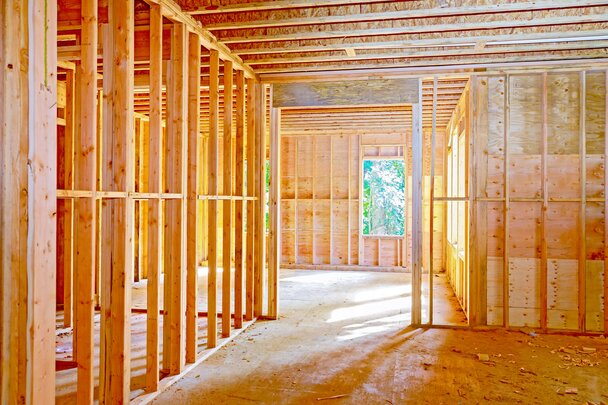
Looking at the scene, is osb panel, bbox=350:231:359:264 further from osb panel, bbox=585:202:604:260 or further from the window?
osb panel, bbox=585:202:604:260

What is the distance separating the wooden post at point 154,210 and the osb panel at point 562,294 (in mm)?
4546

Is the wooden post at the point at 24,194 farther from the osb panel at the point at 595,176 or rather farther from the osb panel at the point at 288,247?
the osb panel at the point at 288,247

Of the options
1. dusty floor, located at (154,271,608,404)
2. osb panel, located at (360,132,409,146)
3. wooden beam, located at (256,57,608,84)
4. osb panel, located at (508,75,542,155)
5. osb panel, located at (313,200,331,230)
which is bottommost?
dusty floor, located at (154,271,608,404)

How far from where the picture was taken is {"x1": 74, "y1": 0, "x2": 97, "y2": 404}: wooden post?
279 centimetres

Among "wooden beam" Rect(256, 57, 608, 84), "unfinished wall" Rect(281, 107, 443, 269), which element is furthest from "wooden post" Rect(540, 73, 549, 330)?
"unfinished wall" Rect(281, 107, 443, 269)

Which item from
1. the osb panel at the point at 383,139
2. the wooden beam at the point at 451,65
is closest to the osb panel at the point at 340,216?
the osb panel at the point at 383,139

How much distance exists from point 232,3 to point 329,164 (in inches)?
281

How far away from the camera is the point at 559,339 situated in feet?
16.7

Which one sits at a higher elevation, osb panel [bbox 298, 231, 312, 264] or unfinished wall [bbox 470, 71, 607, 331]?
unfinished wall [bbox 470, 71, 607, 331]

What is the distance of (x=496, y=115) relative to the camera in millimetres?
5500

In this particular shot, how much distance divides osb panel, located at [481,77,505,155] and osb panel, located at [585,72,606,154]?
3.15 feet

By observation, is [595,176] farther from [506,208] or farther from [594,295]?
[594,295]

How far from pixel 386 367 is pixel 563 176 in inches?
128

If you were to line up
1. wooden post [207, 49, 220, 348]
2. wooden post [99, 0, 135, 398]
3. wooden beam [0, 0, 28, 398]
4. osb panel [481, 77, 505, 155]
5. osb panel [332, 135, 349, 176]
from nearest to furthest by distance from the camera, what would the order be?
wooden beam [0, 0, 28, 398]
wooden post [99, 0, 135, 398]
wooden post [207, 49, 220, 348]
osb panel [481, 77, 505, 155]
osb panel [332, 135, 349, 176]
